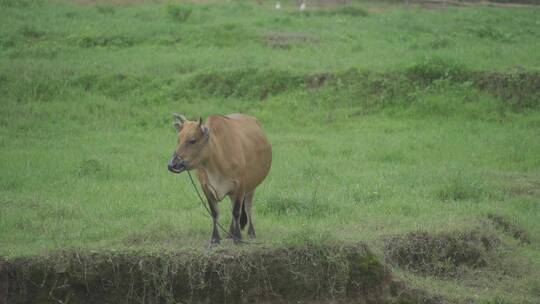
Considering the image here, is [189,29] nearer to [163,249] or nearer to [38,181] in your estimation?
[38,181]

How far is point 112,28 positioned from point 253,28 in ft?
10.8

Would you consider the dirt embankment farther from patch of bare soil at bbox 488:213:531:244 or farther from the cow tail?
patch of bare soil at bbox 488:213:531:244

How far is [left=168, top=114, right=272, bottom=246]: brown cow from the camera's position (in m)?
8.55

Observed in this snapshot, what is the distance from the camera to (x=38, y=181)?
39.4 ft

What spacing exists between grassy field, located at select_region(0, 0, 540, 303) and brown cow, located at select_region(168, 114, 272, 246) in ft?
2.09

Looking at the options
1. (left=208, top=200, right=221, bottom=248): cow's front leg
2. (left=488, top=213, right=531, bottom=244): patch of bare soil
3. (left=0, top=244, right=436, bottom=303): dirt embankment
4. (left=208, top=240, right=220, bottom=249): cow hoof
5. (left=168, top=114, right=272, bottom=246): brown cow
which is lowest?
(left=488, top=213, right=531, bottom=244): patch of bare soil

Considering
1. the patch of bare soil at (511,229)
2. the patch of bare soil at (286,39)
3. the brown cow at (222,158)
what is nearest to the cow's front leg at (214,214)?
Result: the brown cow at (222,158)

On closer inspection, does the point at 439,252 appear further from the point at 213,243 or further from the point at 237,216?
the point at 213,243

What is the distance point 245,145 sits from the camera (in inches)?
359

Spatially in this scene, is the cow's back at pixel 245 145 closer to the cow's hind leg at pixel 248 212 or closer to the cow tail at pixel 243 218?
the cow's hind leg at pixel 248 212

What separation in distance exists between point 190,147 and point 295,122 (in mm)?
8135

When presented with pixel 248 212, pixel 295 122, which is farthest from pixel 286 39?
pixel 248 212

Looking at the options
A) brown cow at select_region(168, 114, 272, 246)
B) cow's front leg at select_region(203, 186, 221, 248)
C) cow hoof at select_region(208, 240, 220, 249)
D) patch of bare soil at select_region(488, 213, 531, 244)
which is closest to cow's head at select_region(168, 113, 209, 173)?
brown cow at select_region(168, 114, 272, 246)

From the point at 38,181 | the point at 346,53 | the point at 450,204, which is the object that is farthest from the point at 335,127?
the point at 38,181
